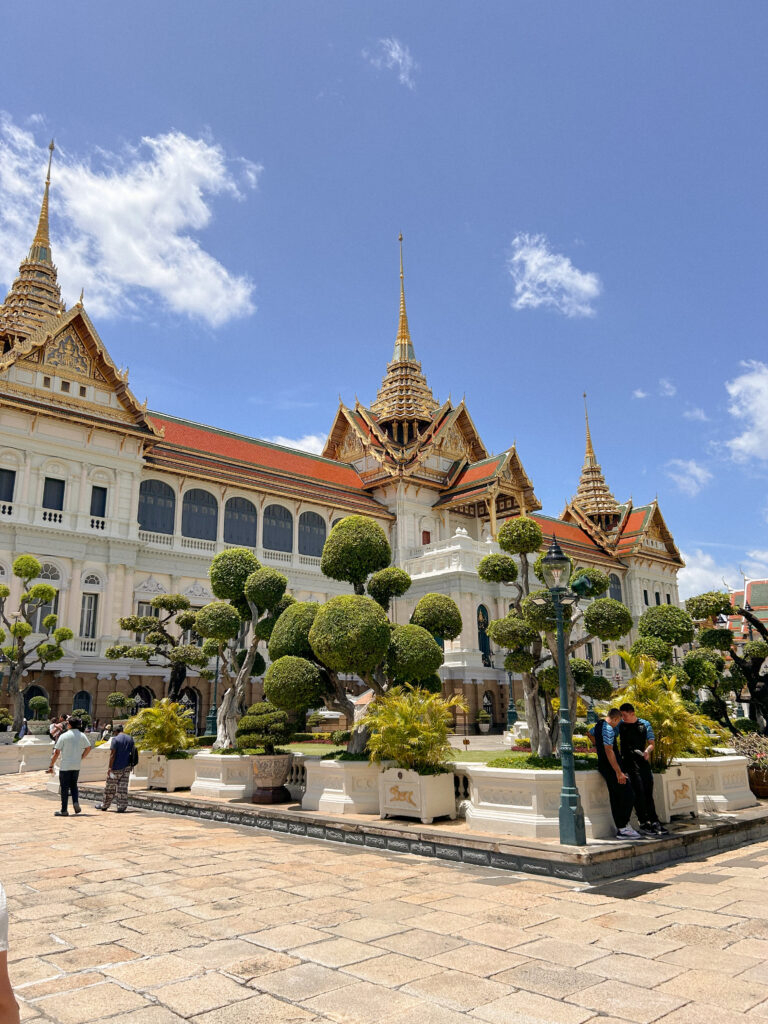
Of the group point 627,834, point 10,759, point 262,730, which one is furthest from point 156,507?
point 627,834

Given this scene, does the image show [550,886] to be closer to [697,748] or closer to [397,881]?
[397,881]

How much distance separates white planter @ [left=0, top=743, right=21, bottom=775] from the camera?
21375mm

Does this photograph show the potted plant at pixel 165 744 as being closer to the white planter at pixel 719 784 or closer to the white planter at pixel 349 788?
the white planter at pixel 349 788

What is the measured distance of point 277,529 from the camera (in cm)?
3700

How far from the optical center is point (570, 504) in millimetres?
60375

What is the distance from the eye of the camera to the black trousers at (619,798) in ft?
28.6

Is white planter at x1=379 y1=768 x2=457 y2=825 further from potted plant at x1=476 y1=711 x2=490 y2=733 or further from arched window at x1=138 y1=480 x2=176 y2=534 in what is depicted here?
arched window at x1=138 y1=480 x2=176 y2=534

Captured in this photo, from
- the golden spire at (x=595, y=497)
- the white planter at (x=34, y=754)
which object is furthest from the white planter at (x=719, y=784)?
the golden spire at (x=595, y=497)

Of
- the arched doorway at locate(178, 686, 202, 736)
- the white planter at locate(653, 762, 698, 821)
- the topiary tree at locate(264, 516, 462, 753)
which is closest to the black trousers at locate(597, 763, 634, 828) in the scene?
the white planter at locate(653, 762, 698, 821)

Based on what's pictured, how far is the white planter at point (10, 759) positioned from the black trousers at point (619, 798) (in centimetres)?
1857

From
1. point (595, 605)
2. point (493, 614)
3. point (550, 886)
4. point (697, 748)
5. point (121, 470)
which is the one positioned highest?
point (121, 470)

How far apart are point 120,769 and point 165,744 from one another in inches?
67.7

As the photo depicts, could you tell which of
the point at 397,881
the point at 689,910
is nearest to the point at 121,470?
the point at 397,881

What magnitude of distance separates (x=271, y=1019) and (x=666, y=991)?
7.52 feet
